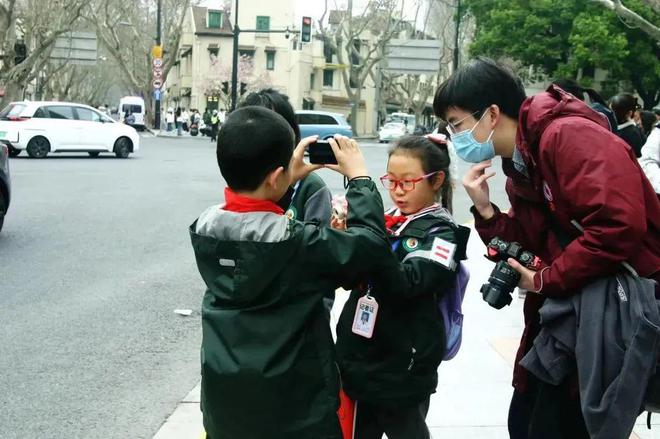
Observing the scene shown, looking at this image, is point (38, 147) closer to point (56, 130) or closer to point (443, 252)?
point (56, 130)

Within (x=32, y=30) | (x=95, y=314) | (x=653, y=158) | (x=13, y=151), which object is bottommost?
(x=13, y=151)

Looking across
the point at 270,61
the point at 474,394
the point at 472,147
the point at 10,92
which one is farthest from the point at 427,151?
the point at 270,61

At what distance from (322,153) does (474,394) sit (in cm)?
240

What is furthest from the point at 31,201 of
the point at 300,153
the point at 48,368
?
the point at 300,153

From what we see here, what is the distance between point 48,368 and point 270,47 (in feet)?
198

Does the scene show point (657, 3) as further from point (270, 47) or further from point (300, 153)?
point (270, 47)

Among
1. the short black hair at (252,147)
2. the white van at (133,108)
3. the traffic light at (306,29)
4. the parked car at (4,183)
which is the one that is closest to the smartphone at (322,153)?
the short black hair at (252,147)

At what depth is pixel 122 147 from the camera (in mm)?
23250

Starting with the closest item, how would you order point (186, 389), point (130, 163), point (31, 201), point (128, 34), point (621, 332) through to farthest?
point (621, 332) → point (186, 389) → point (31, 201) → point (130, 163) → point (128, 34)

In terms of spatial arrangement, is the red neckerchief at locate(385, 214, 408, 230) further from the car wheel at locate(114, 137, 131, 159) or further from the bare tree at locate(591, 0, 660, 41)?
the car wheel at locate(114, 137, 131, 159)

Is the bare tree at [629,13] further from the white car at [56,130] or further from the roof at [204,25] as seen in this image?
the roof at [204,25]

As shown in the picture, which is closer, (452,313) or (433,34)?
(452,313)

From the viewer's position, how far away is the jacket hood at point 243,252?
2152 mm

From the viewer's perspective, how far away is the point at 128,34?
62.8 meters
